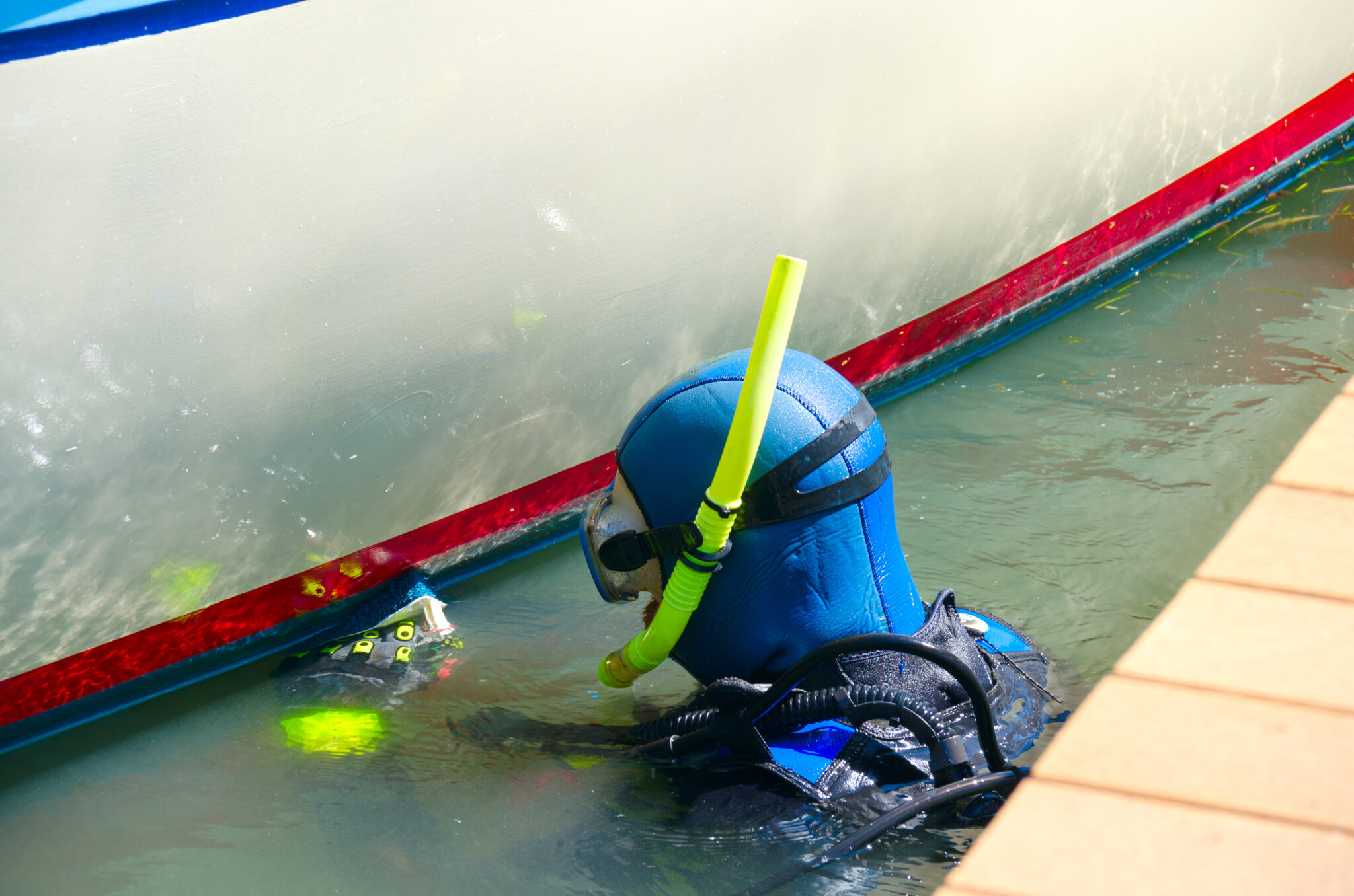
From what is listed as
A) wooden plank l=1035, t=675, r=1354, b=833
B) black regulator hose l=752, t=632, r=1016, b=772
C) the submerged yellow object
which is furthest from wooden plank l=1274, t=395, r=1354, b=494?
the submerged yellow object

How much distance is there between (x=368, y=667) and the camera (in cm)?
267

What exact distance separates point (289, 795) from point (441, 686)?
473 mm

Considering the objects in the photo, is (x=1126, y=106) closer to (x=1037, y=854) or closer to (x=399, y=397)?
(x=399, y=397)

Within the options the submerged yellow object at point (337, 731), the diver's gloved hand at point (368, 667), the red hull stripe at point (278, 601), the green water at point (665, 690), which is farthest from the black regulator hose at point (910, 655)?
the red hull stripe at point (278, 601)

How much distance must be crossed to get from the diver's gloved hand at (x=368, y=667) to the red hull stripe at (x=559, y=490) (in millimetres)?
167

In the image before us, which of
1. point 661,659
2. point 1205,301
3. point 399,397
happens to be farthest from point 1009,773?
point 1205,301

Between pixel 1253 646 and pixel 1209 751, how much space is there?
16 cm

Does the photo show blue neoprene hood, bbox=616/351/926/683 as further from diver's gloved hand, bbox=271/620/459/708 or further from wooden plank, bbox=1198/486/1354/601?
diver's gloved hand, bbox=271/620/459/708

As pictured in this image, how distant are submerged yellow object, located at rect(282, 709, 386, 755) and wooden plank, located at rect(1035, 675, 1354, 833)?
1702mm

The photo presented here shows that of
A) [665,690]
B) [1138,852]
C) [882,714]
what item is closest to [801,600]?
[882,714]

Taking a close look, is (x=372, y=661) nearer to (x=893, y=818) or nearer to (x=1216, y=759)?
(x=893, y=818)

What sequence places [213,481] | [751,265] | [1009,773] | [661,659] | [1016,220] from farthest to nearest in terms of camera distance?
1. [1016,220]
2. [751,265]
3. [213,481]
4. [661,659]
5. [1009,773]

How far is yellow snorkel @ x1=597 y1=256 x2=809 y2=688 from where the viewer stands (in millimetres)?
1670

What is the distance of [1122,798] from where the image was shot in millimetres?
955
